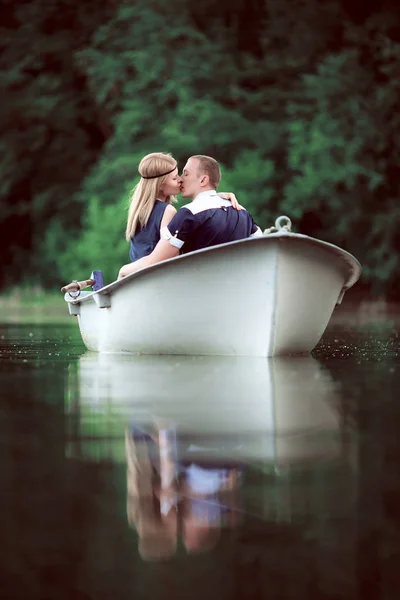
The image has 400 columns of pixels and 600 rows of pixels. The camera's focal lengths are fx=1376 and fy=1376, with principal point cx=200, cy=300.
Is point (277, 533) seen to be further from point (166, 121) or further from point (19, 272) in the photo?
point (19, 272)

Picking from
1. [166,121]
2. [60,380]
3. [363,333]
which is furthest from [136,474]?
[166,121]

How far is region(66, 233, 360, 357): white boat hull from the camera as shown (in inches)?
375

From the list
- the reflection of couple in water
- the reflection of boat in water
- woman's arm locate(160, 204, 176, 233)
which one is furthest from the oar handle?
the reflection of couple in water

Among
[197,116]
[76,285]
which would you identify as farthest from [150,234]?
[197,116]

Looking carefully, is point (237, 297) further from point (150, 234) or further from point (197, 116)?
point (197, 116)

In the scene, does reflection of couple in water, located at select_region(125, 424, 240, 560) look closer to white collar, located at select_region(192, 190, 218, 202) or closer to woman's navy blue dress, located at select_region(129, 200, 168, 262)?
white collar, located at select_region(192, 190, 218, 202)

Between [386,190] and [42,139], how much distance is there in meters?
9.82

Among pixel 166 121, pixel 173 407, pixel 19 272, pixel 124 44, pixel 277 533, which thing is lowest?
pixel 277 533

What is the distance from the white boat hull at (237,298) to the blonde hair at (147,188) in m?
0.53

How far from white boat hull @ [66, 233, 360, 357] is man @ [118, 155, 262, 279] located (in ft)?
0.69

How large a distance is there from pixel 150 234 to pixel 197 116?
80.8ft

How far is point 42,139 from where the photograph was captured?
37.5 m

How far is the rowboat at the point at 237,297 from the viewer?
951 cm

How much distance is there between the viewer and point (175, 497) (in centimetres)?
359
